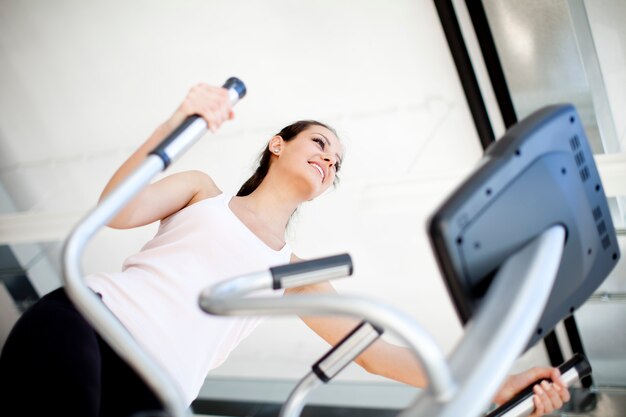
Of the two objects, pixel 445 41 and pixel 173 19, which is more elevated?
pixel 173 19

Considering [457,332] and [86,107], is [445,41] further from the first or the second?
[86,107]

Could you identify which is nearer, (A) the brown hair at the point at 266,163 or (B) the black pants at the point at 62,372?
(B) the black pants at the point at 62,372

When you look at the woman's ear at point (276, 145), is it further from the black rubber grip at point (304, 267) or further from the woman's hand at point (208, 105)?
the black rubber grip at point (304, 267)

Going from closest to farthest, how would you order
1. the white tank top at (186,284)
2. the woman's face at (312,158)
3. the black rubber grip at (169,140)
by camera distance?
the black rubber grip at (169,140) < the white tank top at (186,284) < the woman's face at (312,158)

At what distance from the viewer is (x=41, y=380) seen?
1396 millimetres

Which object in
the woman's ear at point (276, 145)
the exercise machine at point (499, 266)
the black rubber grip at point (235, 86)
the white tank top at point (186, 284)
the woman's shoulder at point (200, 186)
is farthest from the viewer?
the woman's ear at point (276, 145)

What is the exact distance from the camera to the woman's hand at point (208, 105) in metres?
1.25

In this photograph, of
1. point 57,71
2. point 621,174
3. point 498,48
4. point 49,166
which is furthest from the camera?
point 49,166

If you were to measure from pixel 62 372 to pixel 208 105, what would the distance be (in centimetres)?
61

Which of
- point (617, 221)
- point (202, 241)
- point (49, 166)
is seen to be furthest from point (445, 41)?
point (49, 166)

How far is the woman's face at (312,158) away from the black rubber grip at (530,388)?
0.82 meters

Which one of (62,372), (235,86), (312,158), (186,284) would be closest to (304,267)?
(235,86)

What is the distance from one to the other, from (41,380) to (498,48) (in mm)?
2141

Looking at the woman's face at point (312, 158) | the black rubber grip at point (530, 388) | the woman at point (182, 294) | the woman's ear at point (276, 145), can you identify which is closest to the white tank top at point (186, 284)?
the woman at point (182, 294)
